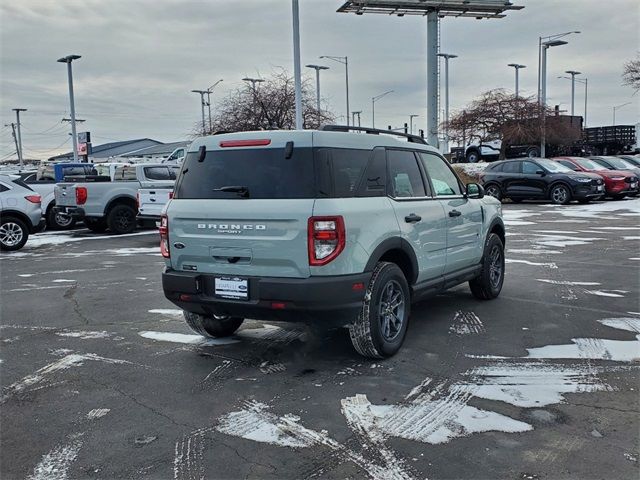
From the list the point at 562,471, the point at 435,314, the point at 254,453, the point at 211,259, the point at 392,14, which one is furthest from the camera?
the point at 392,14

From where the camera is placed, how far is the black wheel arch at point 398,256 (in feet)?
16.0

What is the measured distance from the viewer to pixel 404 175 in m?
5.67

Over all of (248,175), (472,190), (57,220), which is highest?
(248,175)

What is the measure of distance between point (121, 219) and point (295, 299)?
12410 millimetres

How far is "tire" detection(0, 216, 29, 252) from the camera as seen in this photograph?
42.9 feet

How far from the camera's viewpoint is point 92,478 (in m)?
3.34

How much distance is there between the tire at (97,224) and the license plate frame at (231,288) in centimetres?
1188

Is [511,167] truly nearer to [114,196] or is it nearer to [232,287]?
[114,196]

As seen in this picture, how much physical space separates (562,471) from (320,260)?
2.13 meters

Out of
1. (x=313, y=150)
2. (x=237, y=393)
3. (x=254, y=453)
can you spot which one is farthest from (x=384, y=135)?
(x=254, y=453)

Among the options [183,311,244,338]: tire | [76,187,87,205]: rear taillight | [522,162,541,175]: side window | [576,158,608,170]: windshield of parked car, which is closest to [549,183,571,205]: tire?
[522,162,541,175]: side window

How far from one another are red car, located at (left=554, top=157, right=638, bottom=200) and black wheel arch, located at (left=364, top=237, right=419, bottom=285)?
63.1 ft

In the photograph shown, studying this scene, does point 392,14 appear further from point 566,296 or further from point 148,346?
point 148,346

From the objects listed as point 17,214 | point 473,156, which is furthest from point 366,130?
point 473,156
